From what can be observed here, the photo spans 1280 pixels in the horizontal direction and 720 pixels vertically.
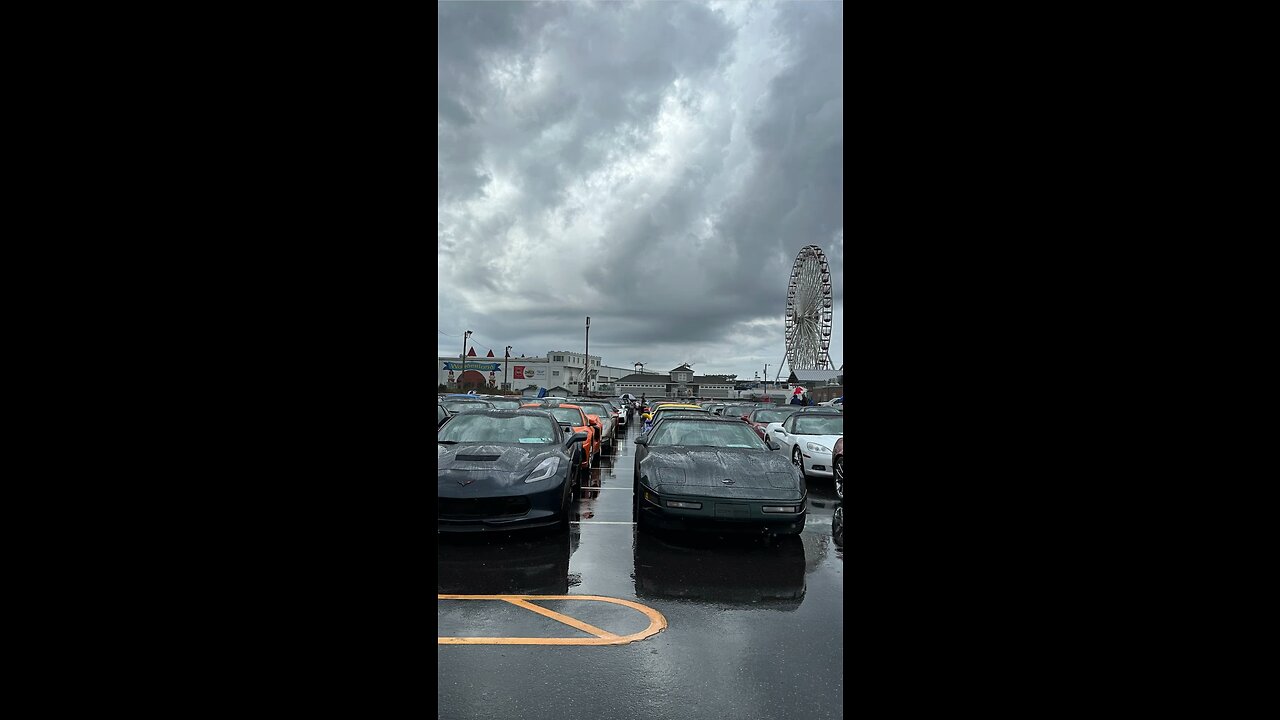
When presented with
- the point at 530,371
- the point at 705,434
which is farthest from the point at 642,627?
the point at 530,371

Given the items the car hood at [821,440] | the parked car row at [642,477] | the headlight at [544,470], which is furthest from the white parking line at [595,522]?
the car hood at [821,440]

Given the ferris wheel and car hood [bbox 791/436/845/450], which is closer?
car hood [bbox 791/436/845/450]

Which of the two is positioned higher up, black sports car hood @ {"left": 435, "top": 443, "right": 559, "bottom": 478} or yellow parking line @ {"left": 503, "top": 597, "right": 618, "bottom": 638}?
black sports car hood @ {"left": 435, "top": 443, "right": 559, "bottom": 478}

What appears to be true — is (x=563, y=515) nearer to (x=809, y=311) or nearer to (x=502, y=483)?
(x=502, y=483)

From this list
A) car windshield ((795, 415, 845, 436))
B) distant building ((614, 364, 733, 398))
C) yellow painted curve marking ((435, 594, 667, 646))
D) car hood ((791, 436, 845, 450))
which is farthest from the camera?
distant building ((614, 364, 733, 398))

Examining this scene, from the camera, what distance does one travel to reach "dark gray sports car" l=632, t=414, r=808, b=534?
5.20 meters

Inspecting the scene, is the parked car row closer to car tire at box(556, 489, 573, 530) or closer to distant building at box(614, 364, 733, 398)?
car tire at box(556, 489, 573, 530)

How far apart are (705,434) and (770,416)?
8.09m

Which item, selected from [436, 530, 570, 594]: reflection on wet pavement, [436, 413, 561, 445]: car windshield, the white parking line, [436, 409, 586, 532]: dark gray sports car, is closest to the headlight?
[436, 409, 586, 532]: dark gray sports car

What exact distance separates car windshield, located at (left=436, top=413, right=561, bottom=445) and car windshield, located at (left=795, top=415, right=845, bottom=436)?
5390 mm
